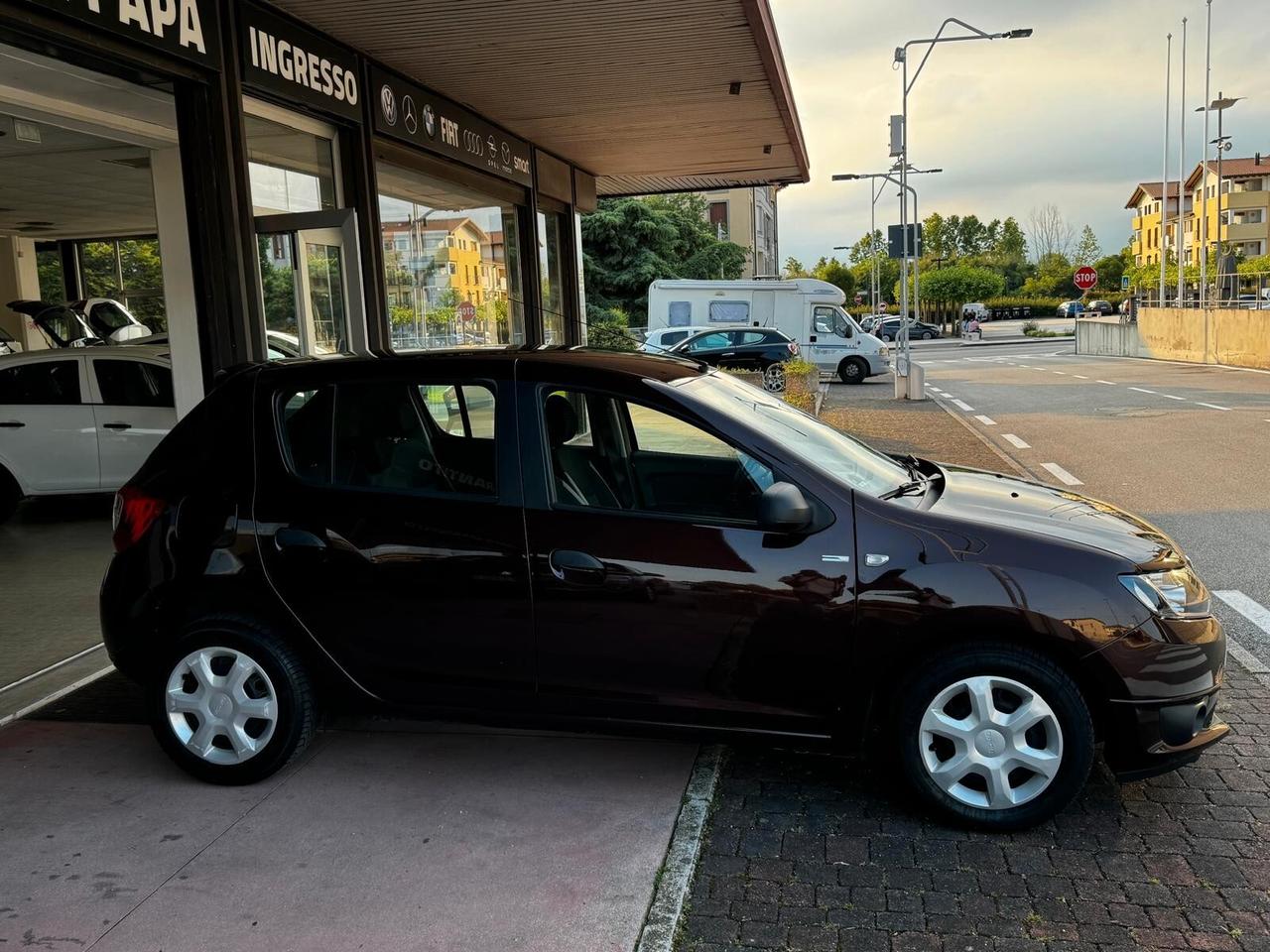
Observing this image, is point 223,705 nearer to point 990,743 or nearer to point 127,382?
point 990,743

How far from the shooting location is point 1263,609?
618 centimetres

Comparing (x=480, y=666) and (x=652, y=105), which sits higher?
(x=652, y=105)

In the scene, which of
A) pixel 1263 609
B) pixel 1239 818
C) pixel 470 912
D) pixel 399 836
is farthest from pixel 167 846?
pixel 1263 609

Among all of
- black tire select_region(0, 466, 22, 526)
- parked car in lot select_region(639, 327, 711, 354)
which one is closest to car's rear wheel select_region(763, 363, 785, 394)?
parked car in lot select_region(639, 327, 711, 354)

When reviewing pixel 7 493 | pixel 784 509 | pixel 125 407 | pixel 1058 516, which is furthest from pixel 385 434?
pixel 7 493

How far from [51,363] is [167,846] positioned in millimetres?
7513

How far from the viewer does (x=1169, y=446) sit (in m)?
13.2

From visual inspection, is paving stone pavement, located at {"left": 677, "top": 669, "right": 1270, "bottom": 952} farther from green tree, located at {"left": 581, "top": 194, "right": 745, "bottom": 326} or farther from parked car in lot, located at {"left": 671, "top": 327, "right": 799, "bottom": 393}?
green tree, located at {"left": 581, "top": 194, "right": 745, "bottom": 326}

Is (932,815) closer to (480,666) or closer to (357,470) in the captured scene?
(480,666)

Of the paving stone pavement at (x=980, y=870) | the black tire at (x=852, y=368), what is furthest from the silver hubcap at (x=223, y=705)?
the black tire at (x=852, y=368)

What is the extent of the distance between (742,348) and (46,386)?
19014 millimetres

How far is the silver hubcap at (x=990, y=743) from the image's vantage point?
11.6 ft

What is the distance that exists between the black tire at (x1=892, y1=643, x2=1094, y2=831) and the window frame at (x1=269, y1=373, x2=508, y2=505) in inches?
61.7

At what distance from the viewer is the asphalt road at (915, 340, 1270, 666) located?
735 centimetres
